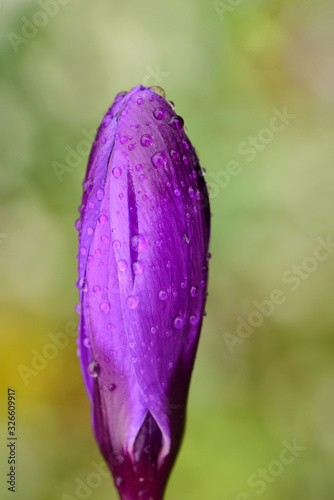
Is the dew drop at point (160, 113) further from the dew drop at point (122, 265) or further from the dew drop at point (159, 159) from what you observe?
the dew drop at point (122, 265)

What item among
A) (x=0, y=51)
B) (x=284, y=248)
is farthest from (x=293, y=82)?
(x=0, y=51)

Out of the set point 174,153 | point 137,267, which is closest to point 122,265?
point 137,267

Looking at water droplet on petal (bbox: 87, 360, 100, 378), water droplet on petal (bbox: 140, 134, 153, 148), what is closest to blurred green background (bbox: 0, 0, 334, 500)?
water droplet on petal (bbox: 87, 360, 100, 378)

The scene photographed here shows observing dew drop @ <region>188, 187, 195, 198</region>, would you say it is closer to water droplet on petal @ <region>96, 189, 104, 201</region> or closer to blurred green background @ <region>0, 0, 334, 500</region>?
water droplet on petal @ <region>96, 189, 104, 201</region>

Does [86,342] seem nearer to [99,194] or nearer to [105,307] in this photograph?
[105,307]

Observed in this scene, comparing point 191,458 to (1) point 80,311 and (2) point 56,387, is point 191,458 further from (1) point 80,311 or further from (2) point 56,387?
(1) point 80,311

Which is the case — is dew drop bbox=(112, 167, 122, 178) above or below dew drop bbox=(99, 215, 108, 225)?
above
